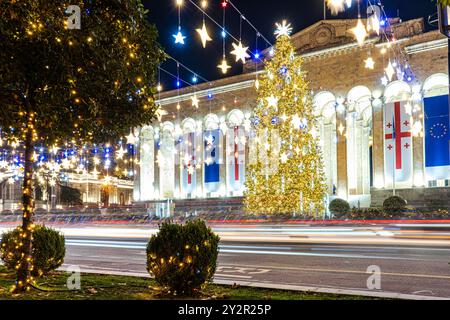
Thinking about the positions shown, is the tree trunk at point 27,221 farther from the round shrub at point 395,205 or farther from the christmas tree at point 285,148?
the round shrub at point 395,205

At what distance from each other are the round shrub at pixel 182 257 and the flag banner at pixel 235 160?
35081 mm

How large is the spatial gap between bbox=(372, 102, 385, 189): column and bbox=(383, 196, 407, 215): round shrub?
186 inches

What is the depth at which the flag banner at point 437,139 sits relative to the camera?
3319 centimetres

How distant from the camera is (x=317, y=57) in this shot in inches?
1604

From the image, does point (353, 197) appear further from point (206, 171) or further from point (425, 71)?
point (206, 171)

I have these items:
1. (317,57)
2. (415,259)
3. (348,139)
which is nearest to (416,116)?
(348,139)

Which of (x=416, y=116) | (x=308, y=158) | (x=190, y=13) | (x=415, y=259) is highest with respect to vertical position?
(x=190, y=13)

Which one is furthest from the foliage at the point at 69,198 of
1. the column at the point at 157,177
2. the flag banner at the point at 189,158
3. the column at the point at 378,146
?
the column at the point at 378,146

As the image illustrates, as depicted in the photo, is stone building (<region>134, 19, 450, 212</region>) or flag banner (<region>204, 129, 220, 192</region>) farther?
flag banner (<region>204, 129, 220, 192</region>)

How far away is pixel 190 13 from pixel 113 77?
482 inches

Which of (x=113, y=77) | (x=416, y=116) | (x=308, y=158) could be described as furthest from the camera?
(x=416, y=116)


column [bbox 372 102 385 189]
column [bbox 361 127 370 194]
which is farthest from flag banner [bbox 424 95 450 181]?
column [bbox 361 127 370 194]

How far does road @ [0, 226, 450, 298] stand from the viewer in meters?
10.4

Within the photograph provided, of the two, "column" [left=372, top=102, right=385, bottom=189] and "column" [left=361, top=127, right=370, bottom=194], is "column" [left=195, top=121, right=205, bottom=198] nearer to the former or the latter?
"column" [left=361, top=127, right=370, bottom=194]
